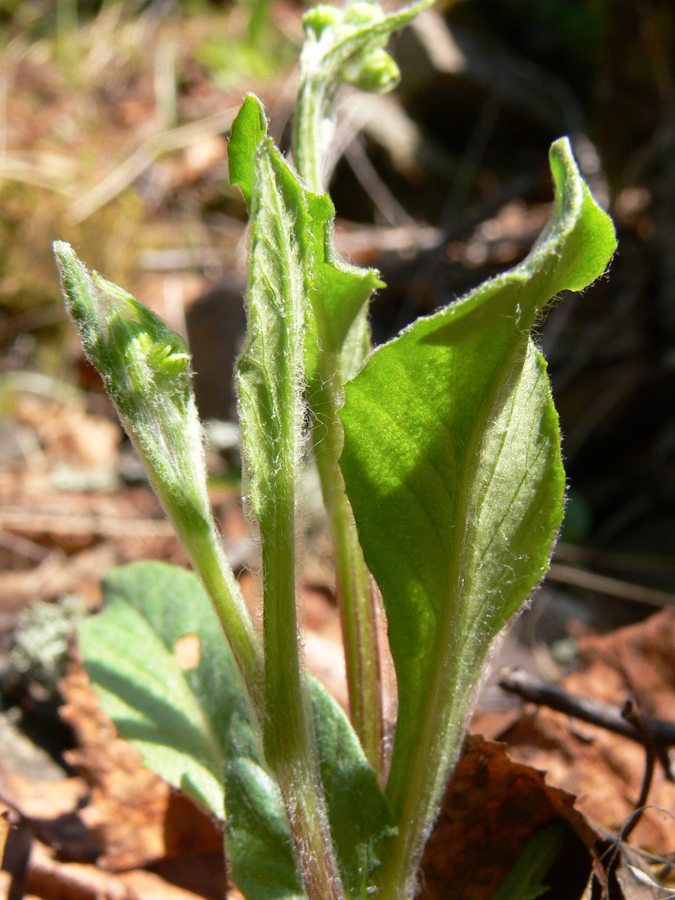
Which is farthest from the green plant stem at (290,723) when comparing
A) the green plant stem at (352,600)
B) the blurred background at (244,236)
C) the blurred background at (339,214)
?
the blurred background at (339,214)

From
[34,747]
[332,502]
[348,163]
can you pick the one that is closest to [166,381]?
[332,502]

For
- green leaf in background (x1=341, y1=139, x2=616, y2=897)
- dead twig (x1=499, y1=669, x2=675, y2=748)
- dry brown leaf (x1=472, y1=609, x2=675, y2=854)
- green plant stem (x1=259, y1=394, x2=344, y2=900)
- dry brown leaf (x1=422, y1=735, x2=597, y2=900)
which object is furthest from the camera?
dry brown leaf (x1=472, y1=609, x2=675, y2=854)

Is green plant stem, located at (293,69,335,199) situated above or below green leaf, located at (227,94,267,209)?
above

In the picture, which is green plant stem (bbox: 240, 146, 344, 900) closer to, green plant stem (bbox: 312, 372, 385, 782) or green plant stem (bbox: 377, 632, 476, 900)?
green plant stem (bbox: 377, 632, 476, 900)

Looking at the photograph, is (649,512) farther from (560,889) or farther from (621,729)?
(560,889)

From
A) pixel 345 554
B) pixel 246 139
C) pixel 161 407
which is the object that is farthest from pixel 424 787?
pixel 246 139

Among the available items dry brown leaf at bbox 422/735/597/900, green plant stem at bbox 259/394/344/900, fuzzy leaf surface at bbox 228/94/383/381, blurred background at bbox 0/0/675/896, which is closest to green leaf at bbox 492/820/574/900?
dry brown leaf at bbox 422/735/597/900
